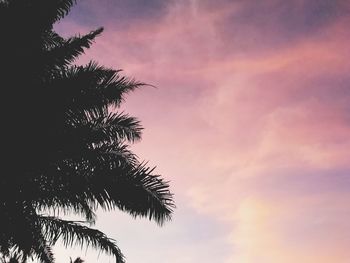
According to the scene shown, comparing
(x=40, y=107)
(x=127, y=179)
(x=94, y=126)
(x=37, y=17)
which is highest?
(x=37, y=17)

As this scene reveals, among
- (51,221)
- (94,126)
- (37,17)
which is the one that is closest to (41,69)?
(37,17)

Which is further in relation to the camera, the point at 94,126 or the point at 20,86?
the point at 94,126

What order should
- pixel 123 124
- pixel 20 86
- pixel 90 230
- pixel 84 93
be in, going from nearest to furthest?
pixel 20 86 → pixel 84 93 → pixel 90 230 → pixel 123 124

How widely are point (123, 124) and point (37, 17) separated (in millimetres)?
3030

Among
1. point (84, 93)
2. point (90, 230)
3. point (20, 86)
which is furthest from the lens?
point (90, 230)

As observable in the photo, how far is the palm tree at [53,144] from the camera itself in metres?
7.82

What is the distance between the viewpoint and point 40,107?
7.88 meters

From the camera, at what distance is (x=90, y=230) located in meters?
9.03

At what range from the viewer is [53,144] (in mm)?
8055

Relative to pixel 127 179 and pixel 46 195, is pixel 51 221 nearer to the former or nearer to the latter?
pixel 46 195

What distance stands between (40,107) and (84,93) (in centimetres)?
91

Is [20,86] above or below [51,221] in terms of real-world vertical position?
above

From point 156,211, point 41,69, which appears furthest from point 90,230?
point 41,69

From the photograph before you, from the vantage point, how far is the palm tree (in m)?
7.82
